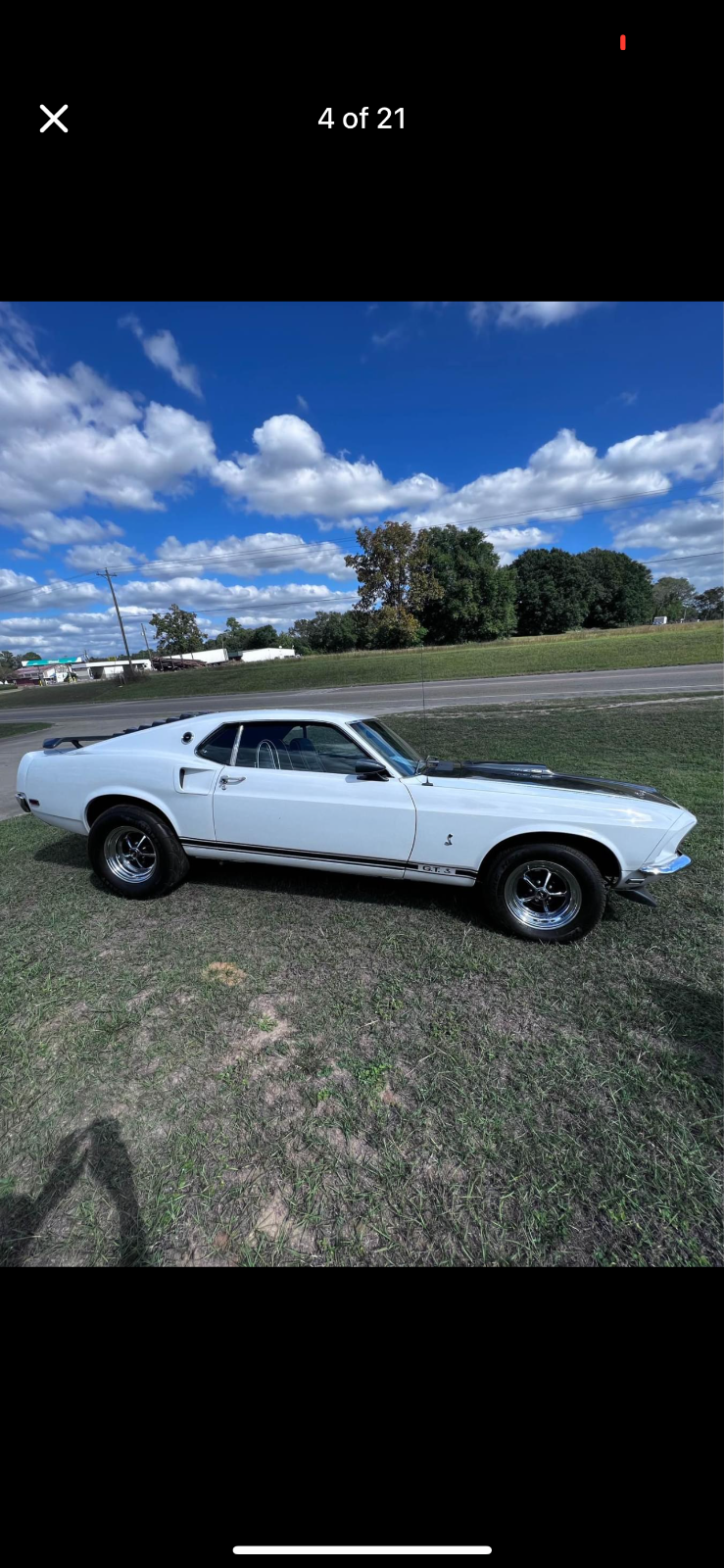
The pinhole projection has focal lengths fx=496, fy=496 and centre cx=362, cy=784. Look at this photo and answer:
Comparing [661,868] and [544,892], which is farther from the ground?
[661,868]

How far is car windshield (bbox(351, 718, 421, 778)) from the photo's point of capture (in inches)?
121

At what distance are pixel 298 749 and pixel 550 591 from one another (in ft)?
202

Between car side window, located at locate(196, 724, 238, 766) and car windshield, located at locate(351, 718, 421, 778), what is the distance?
2.79 ft

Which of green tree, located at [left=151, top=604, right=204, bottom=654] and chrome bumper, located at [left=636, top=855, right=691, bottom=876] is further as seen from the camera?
green tree, located at [left=151, top=604, right=204, bottom=654]

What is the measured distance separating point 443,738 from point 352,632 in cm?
5492

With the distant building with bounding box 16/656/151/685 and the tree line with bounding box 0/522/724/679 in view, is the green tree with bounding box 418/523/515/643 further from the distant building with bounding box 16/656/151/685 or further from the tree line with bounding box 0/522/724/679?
the distant building with bounding box 16/656/151/685

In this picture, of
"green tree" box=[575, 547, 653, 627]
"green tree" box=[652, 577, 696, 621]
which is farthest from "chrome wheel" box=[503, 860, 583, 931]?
"green tree" box=[652, 577, 696, 621]

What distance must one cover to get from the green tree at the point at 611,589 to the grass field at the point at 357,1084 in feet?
215

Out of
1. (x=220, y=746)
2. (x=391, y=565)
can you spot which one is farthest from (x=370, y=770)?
(x=391, y=565)

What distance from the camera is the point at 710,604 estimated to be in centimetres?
9175

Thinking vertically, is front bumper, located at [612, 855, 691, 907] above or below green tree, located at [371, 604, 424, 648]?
below

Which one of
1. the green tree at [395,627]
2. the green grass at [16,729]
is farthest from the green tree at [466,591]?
the green grass at [16,729]

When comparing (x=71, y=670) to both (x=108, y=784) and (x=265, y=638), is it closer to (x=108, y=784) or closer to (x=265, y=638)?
(x=265, y=638)
